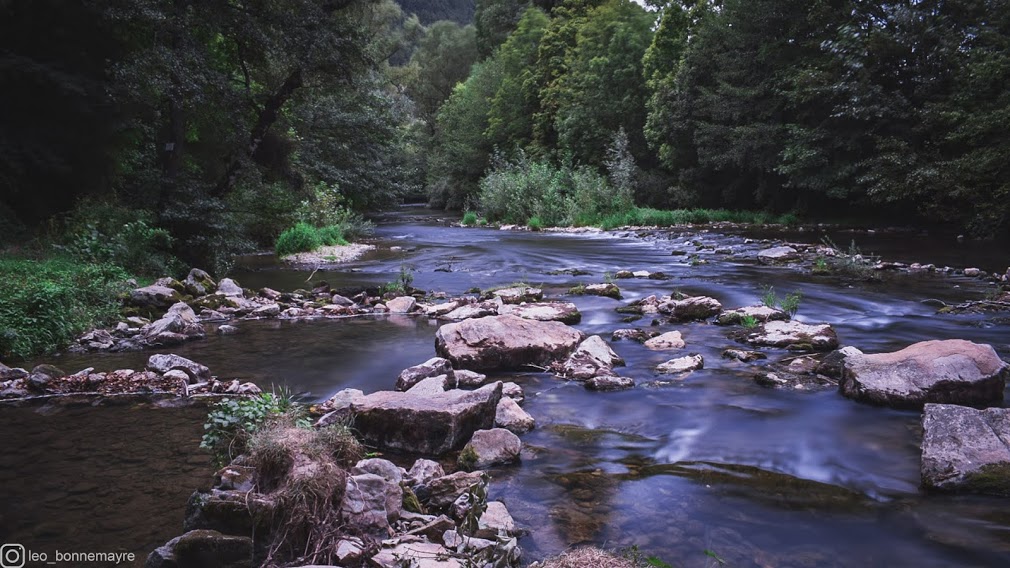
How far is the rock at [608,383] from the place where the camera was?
5.89 m

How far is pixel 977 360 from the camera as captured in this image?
16.7ft

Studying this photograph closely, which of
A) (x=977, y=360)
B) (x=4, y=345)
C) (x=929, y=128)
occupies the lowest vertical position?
(x=4, y=345)

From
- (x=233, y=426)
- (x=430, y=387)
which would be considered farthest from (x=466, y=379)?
(x=233, y=426)

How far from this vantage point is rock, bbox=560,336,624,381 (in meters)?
6.20

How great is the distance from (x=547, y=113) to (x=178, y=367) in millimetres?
38780

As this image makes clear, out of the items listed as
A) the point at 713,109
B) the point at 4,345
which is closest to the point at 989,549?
the point at 4,345

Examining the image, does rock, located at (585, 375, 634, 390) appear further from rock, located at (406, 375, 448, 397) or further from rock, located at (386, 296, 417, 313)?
rock, located at (386, 296, 417, 313)

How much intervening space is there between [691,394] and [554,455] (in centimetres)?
186

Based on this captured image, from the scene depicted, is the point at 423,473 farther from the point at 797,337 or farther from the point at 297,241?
the point at 297,241

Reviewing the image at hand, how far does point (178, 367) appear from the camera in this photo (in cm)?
623

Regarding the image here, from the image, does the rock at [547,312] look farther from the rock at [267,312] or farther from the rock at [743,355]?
the rock at [267,312]

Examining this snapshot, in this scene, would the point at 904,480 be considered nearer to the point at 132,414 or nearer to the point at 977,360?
the point at 977,360

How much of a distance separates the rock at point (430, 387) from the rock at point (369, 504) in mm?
1628

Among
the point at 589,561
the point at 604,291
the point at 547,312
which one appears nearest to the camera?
the point at 589,561
